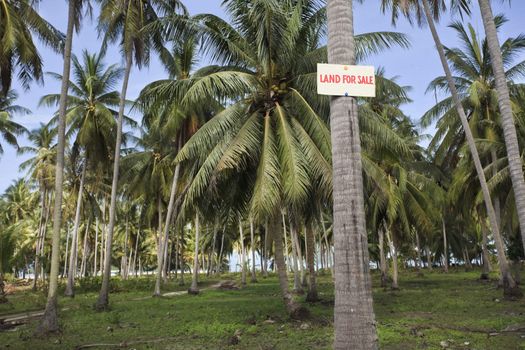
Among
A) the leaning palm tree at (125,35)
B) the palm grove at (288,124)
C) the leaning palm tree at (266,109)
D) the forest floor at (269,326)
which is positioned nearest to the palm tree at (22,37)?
the palm grove at (288,124)

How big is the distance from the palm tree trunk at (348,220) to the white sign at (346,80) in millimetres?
196

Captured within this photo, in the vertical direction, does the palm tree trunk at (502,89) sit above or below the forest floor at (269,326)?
above

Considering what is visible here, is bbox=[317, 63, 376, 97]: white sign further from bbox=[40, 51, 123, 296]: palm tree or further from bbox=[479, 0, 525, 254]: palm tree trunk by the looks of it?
bbox=[40, 51, 123, 296]: palm tree

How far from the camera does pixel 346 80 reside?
4238mm

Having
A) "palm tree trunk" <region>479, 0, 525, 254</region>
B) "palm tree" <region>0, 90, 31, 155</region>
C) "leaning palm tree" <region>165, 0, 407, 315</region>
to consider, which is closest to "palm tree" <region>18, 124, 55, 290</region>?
"palm tree" <region>0, 90, 31, 155</region>

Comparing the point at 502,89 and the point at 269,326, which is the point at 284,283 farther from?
the point at 502,89

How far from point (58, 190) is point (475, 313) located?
1272cm

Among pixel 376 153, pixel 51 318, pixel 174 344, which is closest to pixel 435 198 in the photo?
pixel 376 153

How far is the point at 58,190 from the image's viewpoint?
12992 millimetres

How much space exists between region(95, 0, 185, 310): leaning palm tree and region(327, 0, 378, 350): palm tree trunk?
43.1 ft

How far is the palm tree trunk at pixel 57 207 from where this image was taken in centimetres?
1239

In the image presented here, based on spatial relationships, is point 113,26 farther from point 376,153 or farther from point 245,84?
point 376,153

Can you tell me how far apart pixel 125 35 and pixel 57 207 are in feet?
24.9

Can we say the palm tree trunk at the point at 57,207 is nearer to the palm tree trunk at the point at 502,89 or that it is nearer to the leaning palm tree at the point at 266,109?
the leaning palm tree at the point at 266,109
